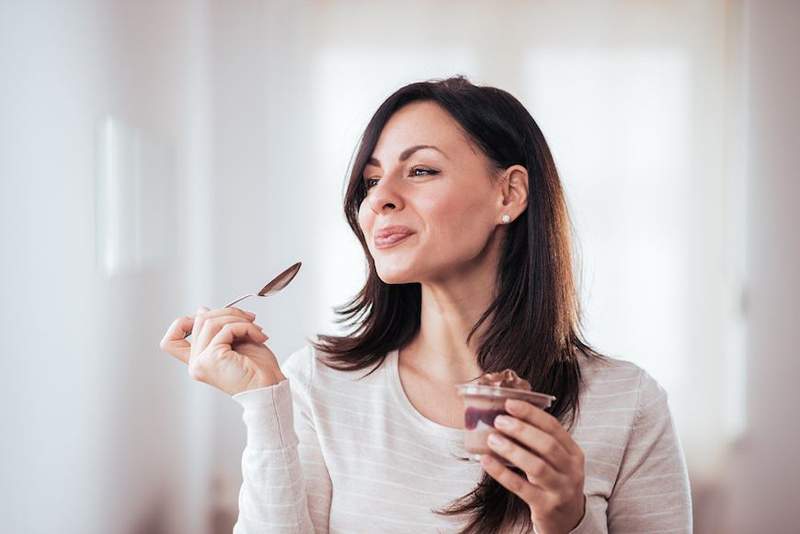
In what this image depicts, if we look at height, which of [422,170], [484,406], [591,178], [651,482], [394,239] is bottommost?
[651,482]

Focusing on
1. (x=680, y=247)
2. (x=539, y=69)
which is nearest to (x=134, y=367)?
(x=539, y=69)

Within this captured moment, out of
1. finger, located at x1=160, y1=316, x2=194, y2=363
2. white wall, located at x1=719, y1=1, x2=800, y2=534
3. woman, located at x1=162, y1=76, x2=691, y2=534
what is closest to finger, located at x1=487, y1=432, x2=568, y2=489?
woman, located at x1=162, y1=76, x2=691, y2=534

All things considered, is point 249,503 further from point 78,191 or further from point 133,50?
point 133,50

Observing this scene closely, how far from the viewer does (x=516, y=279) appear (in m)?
1.72

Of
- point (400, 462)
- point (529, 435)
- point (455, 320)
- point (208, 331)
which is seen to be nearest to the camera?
point (529, 435)

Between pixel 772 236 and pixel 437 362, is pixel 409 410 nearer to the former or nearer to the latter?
pixel 437 362

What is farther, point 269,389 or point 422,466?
point 422,466

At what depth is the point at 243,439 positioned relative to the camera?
3.47 metres

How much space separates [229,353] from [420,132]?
558mm

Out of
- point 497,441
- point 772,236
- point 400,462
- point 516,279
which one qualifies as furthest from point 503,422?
point 772,236

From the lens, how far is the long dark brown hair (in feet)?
5.42

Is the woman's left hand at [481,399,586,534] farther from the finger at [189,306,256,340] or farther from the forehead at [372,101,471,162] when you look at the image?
the forehead at [372,101,471,162]

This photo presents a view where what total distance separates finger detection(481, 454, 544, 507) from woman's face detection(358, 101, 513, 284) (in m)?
0.49

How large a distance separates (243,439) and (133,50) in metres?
1.57
